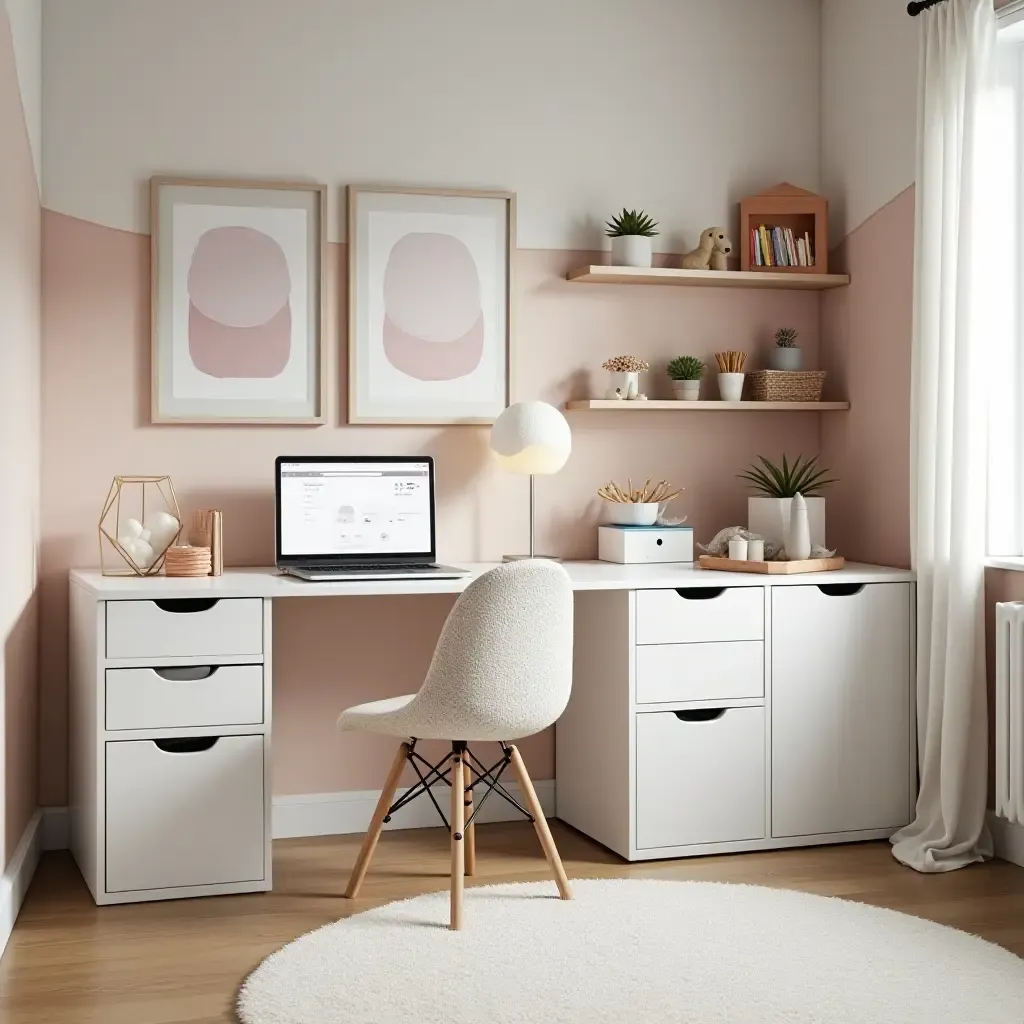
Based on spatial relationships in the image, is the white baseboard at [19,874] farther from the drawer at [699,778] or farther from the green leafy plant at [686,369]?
the green leafy plant at [686,369]

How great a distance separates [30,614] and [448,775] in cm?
122

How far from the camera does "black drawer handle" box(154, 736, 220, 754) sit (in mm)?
3160

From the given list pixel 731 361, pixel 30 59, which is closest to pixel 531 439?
pixel 731 361

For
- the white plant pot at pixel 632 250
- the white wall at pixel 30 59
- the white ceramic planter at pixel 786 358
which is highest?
the white wall at pixel 30 59

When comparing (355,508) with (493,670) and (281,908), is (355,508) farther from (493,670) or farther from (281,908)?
(281,908)

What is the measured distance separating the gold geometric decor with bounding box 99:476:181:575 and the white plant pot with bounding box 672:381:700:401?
1.48m

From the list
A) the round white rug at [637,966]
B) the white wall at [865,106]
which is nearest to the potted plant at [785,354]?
the white wall at [865,106]

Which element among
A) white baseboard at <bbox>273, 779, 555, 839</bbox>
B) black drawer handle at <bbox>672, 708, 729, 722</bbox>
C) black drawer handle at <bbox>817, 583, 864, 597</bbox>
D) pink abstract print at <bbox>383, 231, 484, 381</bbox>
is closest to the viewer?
black drawer handle at <bbox>672, 708, 729, 722</bbox>

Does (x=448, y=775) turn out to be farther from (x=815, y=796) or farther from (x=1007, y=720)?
(x=1007, y=720)

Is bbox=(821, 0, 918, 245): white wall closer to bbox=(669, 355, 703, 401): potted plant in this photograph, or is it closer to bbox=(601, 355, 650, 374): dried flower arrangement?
bbox=(669, 355, 703, 401): potted plant

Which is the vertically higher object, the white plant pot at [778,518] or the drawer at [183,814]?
the white plant pot at [778,518]

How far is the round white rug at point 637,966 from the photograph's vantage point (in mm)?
2406

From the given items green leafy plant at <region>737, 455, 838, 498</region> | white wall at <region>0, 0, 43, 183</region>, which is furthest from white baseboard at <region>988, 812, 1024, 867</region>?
white wall at <region>0, 0, 43, 183</region>

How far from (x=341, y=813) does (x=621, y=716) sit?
34.9 inches
